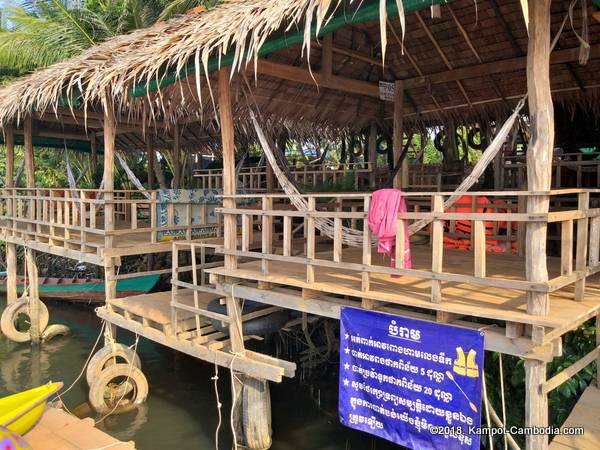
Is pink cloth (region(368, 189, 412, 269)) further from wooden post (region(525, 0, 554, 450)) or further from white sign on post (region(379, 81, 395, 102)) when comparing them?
white sign on post (region(379, 81, 395, 102))

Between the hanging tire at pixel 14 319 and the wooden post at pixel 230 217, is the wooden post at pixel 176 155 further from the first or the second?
the wooden post at pixel 230 217

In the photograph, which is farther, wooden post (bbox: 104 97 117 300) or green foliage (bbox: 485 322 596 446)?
wooden post (bbox: 104 97 117 300)

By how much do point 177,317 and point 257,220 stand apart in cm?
268

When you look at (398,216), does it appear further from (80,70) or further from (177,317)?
(80,70)

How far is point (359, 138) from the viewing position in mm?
9484

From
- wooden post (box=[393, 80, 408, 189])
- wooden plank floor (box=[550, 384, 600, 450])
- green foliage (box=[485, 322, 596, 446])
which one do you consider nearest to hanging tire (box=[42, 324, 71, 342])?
wooden post (box=[393, 80, 408, 189])

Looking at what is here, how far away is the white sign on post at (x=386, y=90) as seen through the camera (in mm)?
6172

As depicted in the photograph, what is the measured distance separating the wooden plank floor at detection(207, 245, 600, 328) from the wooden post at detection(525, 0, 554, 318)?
236 millimetres

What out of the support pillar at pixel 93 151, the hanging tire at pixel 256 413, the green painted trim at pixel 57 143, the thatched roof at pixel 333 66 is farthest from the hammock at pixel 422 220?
the green painted trim at pixel 57 143

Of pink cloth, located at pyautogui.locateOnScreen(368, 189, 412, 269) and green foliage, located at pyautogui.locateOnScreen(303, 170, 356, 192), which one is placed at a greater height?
green foliage, located at pyautogui.locateOnScreen(303, 170, 356, 192)

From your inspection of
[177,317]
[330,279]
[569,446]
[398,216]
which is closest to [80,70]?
[177,317]

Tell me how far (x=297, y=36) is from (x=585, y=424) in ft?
10.9

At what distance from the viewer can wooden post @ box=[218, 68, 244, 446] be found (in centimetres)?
468

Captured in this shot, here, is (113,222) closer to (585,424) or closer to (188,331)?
(188,331)
